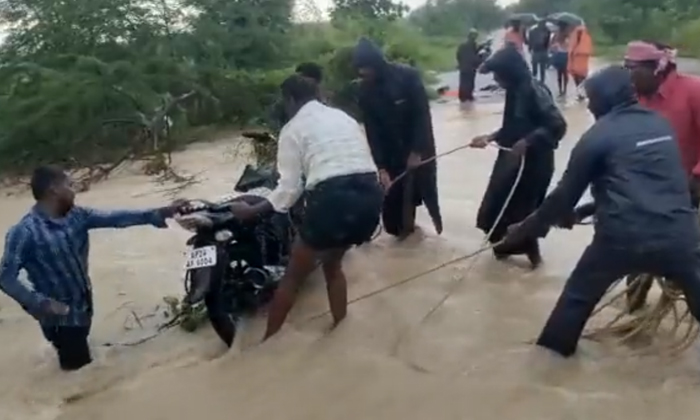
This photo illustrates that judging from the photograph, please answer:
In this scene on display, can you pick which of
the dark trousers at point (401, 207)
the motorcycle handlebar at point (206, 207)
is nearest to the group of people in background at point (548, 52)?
the dark trousers at point (401, 207)

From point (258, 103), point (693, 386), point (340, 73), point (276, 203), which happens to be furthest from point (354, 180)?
point (340, 73)

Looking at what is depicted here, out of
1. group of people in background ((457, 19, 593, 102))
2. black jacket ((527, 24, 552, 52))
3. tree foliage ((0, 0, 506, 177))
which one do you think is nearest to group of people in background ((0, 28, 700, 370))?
tree foliage ((0, 0, 506, 177))

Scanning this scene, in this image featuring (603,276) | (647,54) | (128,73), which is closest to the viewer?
(603,276)

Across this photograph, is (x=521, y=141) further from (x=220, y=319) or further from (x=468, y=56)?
(x=468, y=56)

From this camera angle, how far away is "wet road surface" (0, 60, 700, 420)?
209 inches

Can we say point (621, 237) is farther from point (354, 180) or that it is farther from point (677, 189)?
point (354, 180)

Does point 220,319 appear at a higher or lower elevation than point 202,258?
lower

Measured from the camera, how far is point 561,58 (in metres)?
20.8

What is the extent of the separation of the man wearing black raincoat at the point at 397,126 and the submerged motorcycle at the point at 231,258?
141 cm

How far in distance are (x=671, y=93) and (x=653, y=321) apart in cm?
125

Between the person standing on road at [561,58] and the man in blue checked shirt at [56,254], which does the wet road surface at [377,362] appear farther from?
the person standing on road at [561,58]

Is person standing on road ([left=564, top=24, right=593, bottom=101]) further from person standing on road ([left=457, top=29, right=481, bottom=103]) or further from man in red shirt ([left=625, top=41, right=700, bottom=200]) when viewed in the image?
man in red shirt ([left=625, top=41, right=700, bottom=200])

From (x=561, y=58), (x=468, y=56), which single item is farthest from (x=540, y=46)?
(x=468, y=56)

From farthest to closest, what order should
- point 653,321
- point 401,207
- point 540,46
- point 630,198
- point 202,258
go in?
point 540,46 < point 401,207 < point 202,258 < point 653,321 < point 630,198
